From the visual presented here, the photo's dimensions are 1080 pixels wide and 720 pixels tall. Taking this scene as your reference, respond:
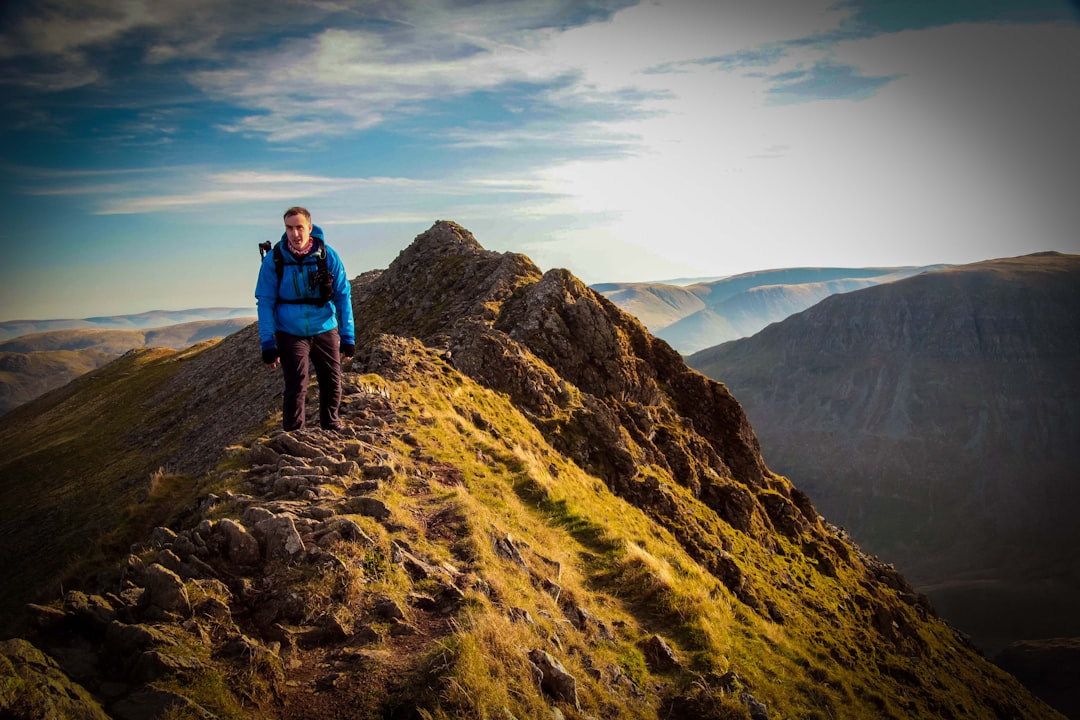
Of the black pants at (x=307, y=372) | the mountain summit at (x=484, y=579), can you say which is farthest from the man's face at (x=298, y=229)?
the mountain summit at (x=484, y=579)

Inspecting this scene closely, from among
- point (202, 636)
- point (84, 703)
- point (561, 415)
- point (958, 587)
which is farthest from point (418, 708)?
point (958, 587)

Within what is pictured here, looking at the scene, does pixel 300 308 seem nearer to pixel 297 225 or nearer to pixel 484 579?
pixel 297 225

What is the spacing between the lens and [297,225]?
40.5ft

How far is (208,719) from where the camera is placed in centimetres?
613

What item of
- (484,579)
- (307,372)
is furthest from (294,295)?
(484,579)

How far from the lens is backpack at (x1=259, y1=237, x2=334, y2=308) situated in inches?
498

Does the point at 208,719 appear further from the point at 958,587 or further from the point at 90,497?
the point at 958,587

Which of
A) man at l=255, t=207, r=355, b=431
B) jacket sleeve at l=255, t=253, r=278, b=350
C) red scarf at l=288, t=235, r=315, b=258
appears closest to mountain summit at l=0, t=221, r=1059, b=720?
man at l=255, t=207, r=355, b=431

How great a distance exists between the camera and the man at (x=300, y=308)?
1262cm

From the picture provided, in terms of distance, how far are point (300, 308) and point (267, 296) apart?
71cm

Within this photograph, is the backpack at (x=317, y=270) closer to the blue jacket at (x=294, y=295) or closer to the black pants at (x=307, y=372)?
the blue jacket at (x=294, y=295)

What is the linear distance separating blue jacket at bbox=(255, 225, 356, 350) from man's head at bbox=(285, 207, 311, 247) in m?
0.31

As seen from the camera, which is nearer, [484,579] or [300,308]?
[484,579]

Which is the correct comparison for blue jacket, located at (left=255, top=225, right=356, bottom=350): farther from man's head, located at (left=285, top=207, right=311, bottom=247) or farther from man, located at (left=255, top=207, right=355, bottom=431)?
man's head, located at (left=285, top=207, right=311, bottom=247)
